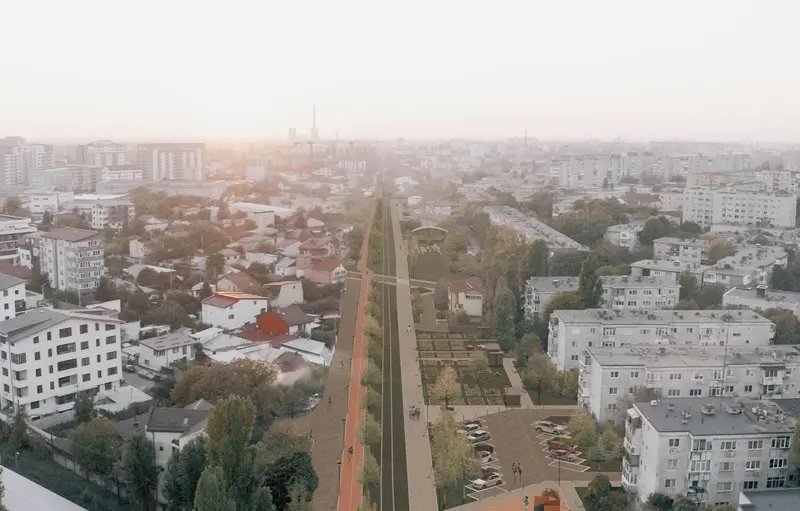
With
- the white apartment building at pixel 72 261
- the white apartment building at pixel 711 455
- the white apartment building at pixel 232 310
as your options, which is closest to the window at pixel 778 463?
the white apartment building at pixel 711 455

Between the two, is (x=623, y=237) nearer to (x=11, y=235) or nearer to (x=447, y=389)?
(x=447, y=389)

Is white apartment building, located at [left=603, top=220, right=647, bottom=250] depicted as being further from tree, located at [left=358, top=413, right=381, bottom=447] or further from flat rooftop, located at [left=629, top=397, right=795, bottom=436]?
tree, located at [left=358, top=413, right=381, bottom=447]

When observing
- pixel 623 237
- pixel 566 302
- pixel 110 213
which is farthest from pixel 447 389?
pixel 110 213

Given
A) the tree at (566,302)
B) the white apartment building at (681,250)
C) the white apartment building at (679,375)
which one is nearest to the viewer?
the white apartment building at (679,375)

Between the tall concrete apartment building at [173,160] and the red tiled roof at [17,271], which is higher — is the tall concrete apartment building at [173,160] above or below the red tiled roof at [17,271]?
above

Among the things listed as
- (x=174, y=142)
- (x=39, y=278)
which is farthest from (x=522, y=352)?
(x=174, y=142)

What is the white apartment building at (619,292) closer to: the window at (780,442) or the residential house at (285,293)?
the residential house at (285,293)
